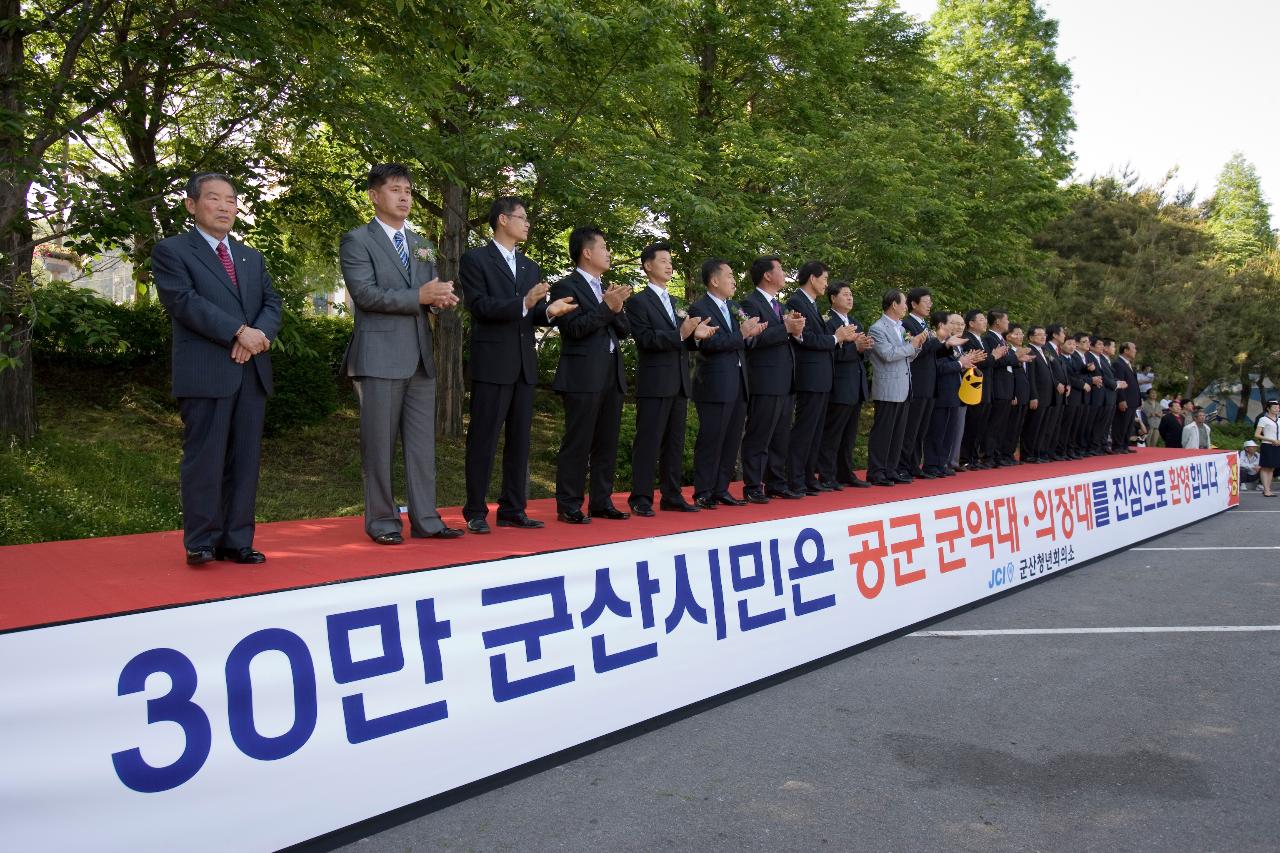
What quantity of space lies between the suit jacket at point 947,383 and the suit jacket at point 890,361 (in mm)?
1032

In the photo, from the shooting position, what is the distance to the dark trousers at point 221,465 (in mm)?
3920

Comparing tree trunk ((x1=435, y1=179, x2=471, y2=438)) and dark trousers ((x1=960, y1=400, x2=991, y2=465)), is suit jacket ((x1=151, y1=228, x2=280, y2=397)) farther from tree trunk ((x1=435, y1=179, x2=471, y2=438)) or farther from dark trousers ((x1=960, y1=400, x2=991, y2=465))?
tree trunk ((x1=435, y1=179, x2=471, y2=438))

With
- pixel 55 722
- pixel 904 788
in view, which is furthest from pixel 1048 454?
pixel 55 722

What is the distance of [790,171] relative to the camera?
12344 mm

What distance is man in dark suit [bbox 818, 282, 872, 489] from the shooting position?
24.8ft

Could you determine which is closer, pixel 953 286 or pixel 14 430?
pixel 14 430

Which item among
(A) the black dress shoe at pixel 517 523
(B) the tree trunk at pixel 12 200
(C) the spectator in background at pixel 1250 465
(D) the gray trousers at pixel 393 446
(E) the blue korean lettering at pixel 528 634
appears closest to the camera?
(E) the blue korean lettering at pixel 528 634

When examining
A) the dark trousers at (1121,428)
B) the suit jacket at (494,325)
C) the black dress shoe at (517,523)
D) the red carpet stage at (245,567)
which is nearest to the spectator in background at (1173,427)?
the dark trousers at (1121,428)

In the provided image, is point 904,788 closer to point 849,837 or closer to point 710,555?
point 849,837

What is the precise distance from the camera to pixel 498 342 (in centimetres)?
504

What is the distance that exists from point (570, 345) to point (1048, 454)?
26.4ft

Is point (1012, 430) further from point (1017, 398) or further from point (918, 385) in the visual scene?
point (918, 385)

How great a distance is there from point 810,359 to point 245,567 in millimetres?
4490

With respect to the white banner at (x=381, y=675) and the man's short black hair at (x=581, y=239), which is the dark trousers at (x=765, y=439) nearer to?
the white banner at (x=381, y=675)
